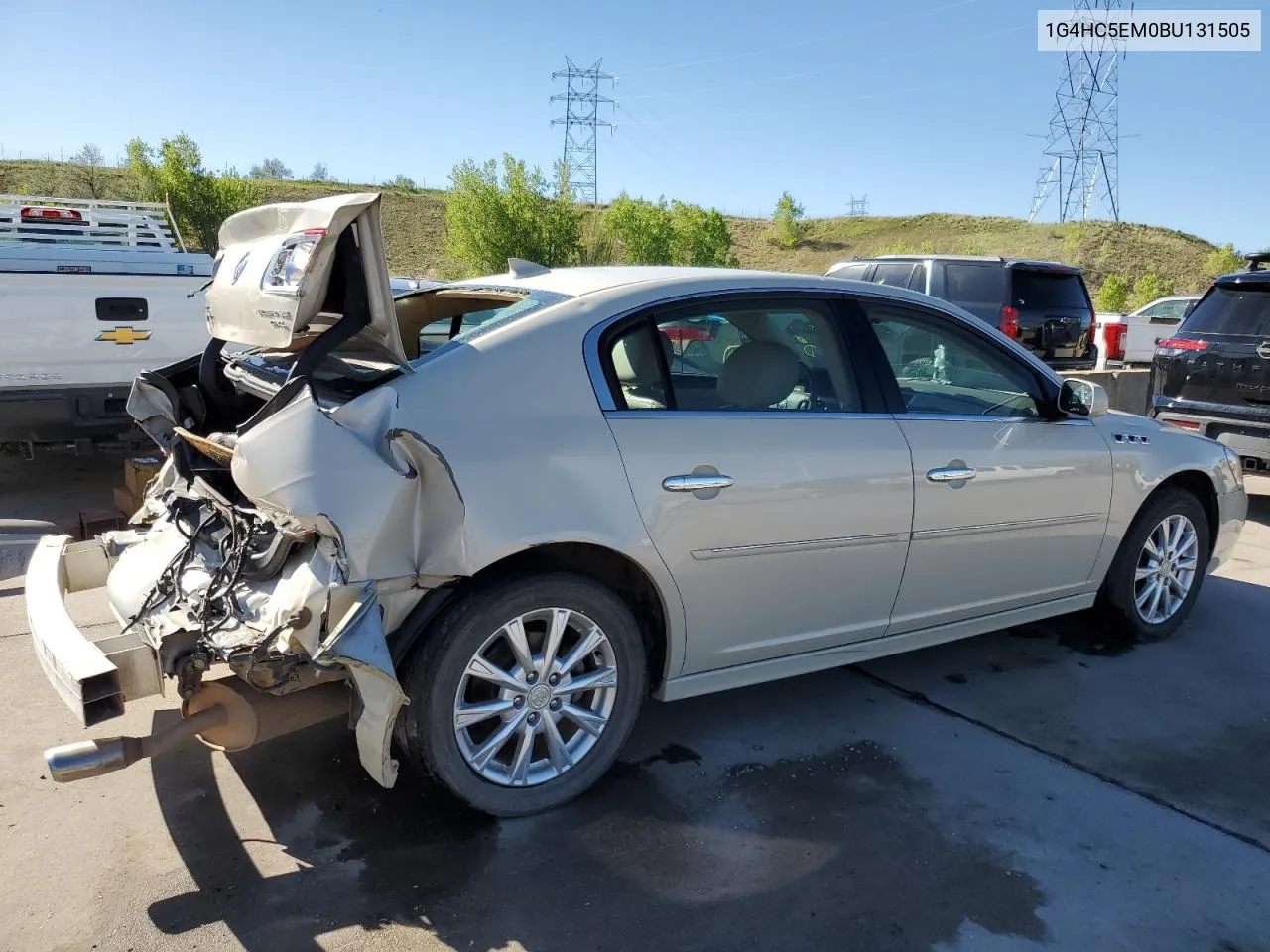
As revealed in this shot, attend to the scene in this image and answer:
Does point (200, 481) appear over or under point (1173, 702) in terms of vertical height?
over

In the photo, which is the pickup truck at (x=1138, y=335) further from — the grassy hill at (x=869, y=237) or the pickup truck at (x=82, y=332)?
the grassy hill at (x=869, y=237)

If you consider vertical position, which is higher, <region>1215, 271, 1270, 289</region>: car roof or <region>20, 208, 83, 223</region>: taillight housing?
<region>20, 208, 83, 223</region>: taillight housing

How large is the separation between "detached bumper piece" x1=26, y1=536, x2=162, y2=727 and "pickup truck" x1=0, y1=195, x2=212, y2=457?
3806mm

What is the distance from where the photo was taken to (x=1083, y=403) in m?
4.30

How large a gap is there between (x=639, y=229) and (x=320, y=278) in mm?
47096

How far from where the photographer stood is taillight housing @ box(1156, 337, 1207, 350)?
773 centimetres

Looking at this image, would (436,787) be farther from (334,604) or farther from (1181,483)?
(1181,483)

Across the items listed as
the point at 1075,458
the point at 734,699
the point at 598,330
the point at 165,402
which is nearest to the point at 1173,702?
the point at 1075,458

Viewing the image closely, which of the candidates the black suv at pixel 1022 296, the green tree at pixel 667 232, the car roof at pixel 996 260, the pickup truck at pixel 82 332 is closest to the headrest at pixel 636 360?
the pickup truck at pixel 82 332

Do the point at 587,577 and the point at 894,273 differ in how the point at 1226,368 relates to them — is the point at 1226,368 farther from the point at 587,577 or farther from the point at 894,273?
the point at 587,577

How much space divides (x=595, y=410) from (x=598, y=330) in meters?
0.29

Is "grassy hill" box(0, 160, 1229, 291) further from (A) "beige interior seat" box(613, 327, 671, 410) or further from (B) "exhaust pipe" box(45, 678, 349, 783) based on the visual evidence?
(B) "exhaust pipe" box(45, 678, 349, 783)

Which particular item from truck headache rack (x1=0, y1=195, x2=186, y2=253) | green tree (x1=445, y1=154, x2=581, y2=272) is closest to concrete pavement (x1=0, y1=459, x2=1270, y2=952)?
truck headache rack (x1=0, y1=195, x2=186, y2=253)

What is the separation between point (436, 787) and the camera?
3.29 meters
